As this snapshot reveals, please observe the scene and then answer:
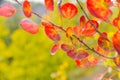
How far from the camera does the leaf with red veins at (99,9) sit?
725mm

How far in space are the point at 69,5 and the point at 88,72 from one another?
7219 millimetres

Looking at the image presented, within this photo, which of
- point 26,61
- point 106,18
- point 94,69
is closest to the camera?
point 106,18

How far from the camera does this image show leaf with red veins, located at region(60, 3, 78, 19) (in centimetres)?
78

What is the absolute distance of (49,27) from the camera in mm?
812

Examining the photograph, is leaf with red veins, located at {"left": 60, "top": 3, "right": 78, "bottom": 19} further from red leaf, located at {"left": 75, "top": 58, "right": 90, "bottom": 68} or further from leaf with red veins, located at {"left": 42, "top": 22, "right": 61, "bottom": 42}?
red leaf, located at {"left": 75, "top": 58, "right": 90, "bottom": 68}

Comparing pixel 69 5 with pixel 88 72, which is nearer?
pixel 69 5

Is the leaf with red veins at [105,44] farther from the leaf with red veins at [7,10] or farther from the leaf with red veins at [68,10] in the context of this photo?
the leaf with red veins at [7,10]

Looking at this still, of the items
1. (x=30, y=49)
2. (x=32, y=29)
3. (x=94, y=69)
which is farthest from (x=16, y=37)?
(x=32, y=29)

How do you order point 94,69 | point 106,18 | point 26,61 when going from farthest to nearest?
point 94,69 → point 26,61 → point 106,18

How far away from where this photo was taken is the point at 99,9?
73cm

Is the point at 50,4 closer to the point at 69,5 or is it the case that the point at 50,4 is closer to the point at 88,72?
the point at 69,5

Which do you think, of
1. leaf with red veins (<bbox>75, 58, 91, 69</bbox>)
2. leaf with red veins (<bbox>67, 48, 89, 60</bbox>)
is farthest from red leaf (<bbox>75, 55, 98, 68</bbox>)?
leaf with red veins (<bbox>67, 48, 89, 60</bbox>)

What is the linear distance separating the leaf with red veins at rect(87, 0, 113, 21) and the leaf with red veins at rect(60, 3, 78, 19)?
6cm

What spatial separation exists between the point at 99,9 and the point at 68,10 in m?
0.08
